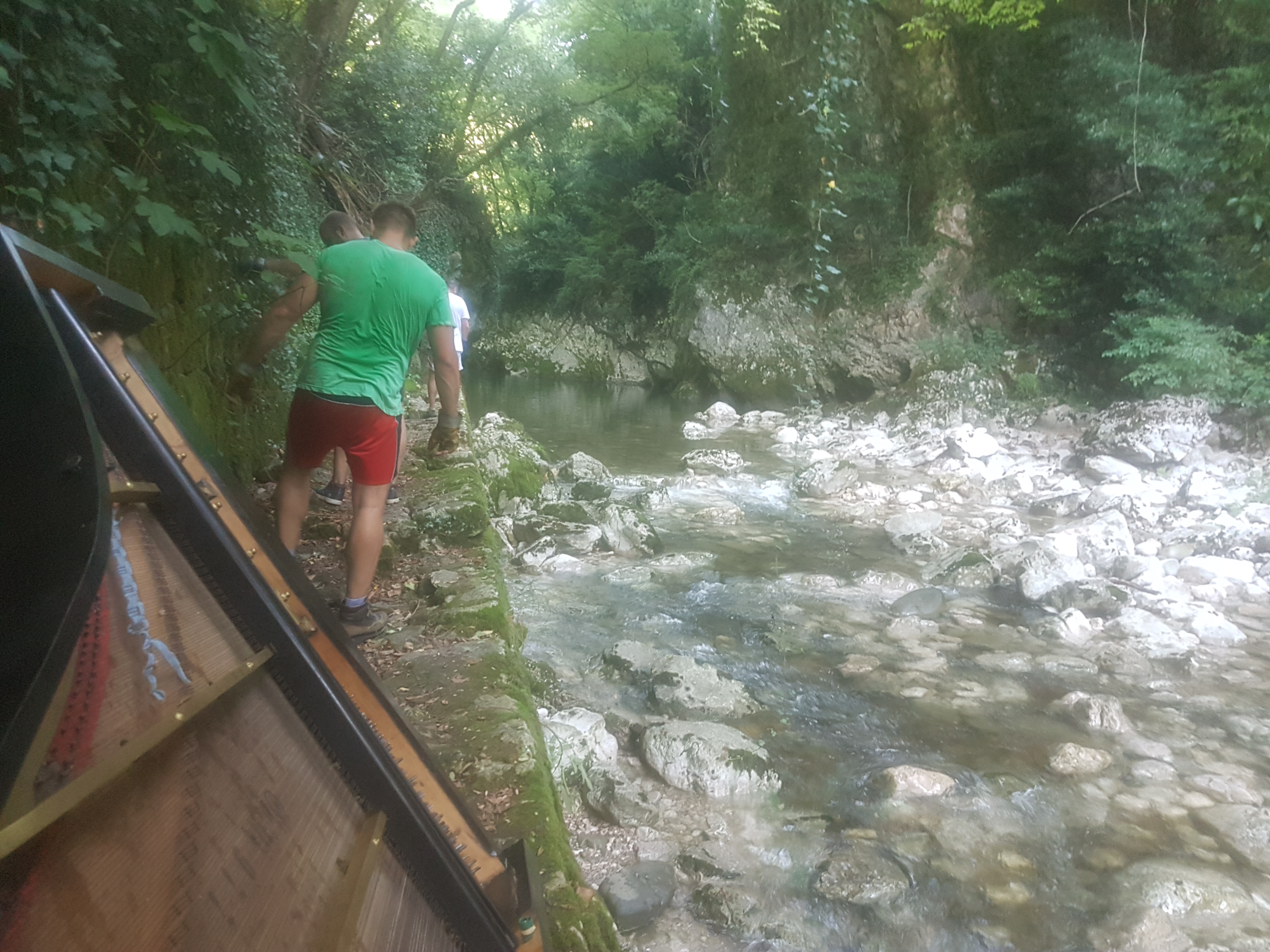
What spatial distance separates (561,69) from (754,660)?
15.6 metres

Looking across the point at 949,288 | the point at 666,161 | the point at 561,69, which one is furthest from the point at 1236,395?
the point at 666,161

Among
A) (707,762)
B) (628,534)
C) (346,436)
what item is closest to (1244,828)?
(707,762)

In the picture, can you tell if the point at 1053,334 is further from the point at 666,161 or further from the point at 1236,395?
the point at 666,161

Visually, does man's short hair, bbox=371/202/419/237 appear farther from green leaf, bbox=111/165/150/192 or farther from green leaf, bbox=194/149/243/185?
green leaf, bbox=111/165/150/192

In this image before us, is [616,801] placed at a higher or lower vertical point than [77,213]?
lower

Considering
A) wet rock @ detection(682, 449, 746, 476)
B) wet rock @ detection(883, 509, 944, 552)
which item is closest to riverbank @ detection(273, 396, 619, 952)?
wet rock @ detection(883, 509, 944, 552)

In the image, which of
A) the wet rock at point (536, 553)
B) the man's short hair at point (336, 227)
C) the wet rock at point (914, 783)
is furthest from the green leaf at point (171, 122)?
the wet rock at point (536, 553)

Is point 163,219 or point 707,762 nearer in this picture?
point 163,219

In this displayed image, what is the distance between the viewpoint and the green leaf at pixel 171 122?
2.40 metres

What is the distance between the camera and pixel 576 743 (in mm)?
3223

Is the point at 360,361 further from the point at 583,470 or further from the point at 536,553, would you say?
the point at 583,470

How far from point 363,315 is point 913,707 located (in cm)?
322

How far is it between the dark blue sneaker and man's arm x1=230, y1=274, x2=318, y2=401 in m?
1.60

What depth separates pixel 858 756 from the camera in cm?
362
